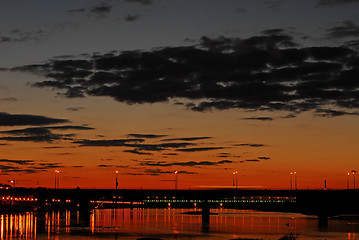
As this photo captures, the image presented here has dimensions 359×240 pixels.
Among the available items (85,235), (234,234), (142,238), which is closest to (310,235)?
(234,234)

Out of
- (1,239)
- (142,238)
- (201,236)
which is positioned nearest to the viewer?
(1,239)

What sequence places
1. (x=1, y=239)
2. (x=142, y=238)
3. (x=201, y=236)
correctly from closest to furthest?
(x=1, y=239)
(x=142, y=238)
(x=201, y=236)

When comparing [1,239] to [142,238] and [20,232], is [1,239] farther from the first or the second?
[142,238]

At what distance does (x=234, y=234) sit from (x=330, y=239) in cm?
2640

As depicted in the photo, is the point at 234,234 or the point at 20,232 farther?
the point at 234,234

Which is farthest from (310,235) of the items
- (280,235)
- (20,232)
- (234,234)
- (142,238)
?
(20,232)

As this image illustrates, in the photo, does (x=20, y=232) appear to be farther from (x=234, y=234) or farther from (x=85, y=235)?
(x=234, y=234)

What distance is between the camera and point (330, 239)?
143 metres

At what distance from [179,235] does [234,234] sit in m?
15.2

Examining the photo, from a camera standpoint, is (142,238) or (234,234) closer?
(142,238)

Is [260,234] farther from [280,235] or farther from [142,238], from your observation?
→ [142,238]

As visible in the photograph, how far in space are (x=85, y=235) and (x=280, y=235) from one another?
49.4m

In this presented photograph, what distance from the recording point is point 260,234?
520ft

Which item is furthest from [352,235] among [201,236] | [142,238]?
[142,238]
